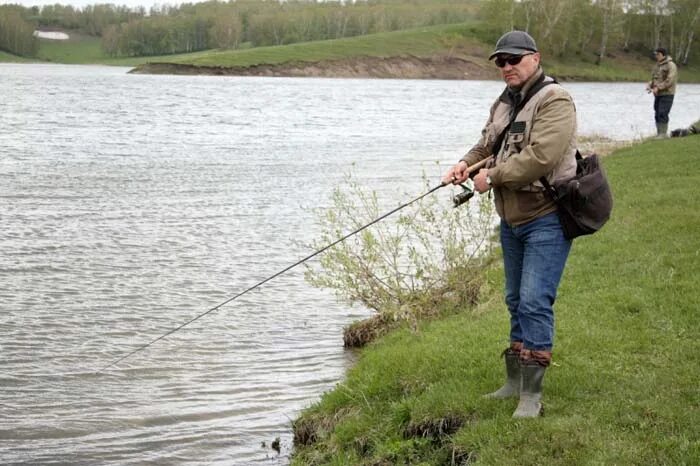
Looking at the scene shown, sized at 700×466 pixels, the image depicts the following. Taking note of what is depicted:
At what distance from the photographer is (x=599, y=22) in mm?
153250

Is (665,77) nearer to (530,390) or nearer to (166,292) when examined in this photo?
(166,292)

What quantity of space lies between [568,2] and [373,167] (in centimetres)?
12902

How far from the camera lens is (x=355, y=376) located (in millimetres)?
8953

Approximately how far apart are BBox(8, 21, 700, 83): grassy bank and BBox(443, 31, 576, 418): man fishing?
117 meters

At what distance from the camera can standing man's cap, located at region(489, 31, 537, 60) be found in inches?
255

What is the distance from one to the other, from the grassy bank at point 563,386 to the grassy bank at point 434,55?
114 m

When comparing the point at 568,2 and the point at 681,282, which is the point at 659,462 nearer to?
the point at 681,282

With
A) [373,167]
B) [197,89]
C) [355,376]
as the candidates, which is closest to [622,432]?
[355,376]

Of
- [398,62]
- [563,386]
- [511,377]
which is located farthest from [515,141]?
[398,62]

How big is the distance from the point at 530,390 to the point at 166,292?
26.2ft

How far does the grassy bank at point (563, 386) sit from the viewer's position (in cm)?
642

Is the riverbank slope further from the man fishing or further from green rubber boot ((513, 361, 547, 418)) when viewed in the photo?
green rubber boot ((513, 361, 547, 418))

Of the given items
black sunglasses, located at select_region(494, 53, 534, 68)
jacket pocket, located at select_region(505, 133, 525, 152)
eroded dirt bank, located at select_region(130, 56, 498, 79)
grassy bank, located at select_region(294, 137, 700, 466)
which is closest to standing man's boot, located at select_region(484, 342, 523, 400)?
grassy bank, located at select_region(294, 137, 700, 466)

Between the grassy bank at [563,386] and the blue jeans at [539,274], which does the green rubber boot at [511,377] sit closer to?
the grassy bank at [563,386]
